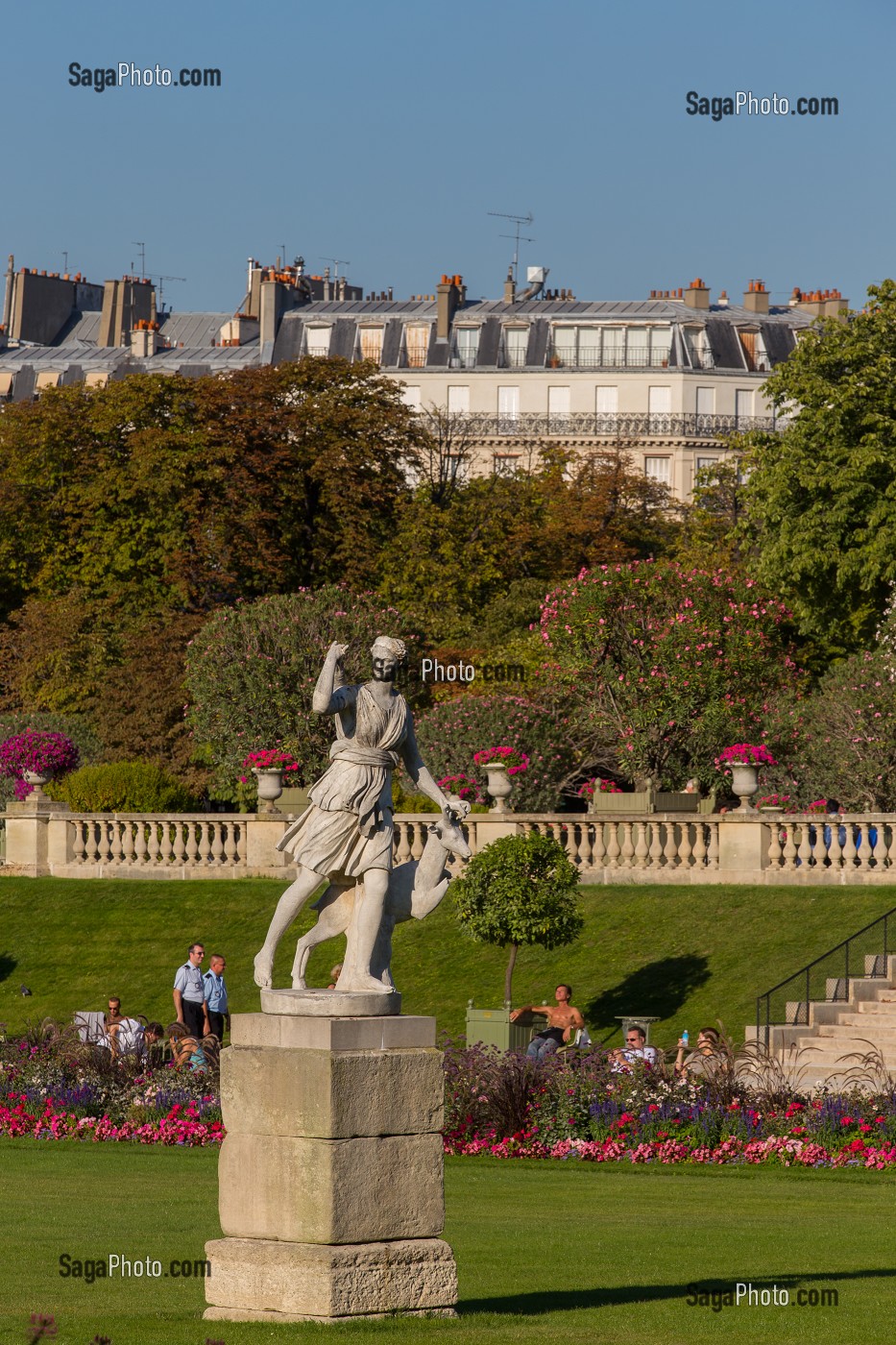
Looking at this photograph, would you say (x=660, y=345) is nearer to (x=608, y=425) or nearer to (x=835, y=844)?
(x=608, y=425)

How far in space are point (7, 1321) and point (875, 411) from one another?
33.6m

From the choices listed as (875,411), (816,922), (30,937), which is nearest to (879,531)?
(875,411)

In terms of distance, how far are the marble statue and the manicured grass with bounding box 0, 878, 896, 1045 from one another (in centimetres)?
1548

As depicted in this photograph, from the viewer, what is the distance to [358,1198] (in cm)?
1045

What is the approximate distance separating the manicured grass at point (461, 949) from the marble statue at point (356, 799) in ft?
50.8

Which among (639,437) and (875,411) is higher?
(639,437)

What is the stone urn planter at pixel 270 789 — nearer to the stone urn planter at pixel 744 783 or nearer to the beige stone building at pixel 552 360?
the stone urn planter at pixel 744 783

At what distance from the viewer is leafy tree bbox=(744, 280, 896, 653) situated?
135 feet

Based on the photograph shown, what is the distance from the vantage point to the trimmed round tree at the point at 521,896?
28047 mm

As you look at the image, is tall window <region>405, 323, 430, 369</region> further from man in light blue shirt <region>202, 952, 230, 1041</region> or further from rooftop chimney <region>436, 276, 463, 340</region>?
man in light blue shirt <region>202, 952, 230, 1041</region>

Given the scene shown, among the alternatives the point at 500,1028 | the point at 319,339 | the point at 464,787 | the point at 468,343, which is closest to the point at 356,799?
the point at 500,1028

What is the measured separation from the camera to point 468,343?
8400 cm

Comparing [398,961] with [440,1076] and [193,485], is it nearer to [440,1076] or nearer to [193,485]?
[440,1076]

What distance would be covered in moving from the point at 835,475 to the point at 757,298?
46.4 m
